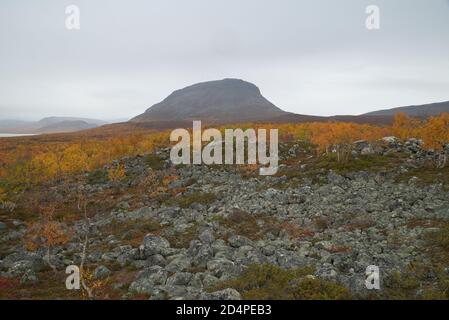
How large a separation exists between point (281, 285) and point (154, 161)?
4396cm

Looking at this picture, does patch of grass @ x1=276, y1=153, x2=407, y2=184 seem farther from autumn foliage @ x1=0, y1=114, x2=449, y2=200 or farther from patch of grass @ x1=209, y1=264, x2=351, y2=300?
patch of grass @ x1=209, y1=264, x2=351, y2=300

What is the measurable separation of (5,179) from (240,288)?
4625 centimetres

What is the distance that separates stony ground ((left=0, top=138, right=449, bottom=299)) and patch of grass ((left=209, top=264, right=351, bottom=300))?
0.39ft

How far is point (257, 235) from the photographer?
971 inches

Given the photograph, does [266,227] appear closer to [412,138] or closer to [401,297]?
[401,297]

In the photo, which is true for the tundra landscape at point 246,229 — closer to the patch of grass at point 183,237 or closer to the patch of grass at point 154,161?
the patch of grass at point 183,237

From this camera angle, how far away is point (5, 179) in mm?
50375

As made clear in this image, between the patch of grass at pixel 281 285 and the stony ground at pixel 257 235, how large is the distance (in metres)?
0.12

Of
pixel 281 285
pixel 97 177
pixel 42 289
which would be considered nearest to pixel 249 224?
pixel 281 285

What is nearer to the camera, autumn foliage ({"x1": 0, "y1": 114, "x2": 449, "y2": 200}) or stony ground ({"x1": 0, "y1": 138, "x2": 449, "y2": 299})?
stony ground ({"x1": 0, "y1": 138, "x2": 449, "y2": 299})

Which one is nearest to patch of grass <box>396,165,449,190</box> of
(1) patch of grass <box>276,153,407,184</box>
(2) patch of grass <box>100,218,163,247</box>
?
(1) patch of grass <box>276,153,407,184</box>

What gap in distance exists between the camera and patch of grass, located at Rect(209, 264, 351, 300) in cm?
1515

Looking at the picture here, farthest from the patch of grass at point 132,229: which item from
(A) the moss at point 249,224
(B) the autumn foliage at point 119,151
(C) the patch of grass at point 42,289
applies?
(B) the autumn foliage at point 119,151
